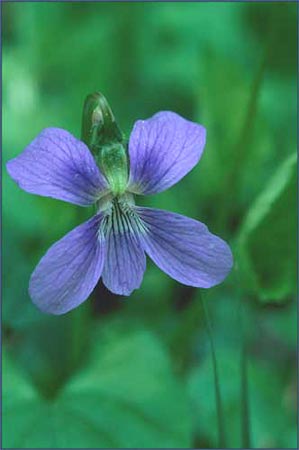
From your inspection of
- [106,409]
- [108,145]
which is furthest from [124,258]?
[106,409]

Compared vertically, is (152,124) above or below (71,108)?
above

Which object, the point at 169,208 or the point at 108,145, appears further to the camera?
the point at 169,208

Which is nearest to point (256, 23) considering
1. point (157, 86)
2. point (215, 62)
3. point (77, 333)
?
point (157, 86)

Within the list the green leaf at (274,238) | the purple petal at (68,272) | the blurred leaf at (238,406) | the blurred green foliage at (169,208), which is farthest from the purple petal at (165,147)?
the blurred leaf at (238,406)

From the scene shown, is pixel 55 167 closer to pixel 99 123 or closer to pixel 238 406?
pixel 99 123

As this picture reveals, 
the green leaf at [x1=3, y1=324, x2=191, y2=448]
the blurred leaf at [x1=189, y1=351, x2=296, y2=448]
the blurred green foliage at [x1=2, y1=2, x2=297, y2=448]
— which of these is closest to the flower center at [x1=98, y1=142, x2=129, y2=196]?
the blurred green foliage at [x1=2, y1=2, x2=297, y2=448]

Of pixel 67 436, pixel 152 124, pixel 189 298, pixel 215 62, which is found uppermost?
pixel 152 124

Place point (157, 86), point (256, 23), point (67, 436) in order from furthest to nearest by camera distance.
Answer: point (256, 23)
point (157, 86)
point (67, 436)

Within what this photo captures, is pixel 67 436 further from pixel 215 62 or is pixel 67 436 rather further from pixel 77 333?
pixel 215 62
